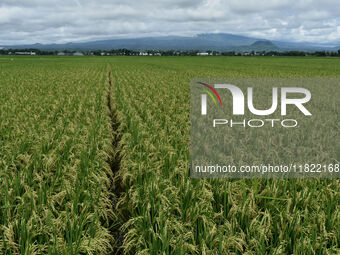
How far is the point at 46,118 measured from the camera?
10.2 m

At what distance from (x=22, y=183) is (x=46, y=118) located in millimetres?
5827

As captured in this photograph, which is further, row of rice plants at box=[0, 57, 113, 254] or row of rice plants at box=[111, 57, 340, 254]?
row of rice plants at box=[0, 57, 113, 254]

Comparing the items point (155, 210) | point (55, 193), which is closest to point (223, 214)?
point (155, 210)

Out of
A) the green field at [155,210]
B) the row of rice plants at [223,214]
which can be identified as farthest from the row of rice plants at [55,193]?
the row of rice plants at [223,214]

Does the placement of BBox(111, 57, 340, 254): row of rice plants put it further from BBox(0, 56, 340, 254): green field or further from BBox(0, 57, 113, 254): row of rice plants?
BBox(0, 57, 113, 254): row of rice plants

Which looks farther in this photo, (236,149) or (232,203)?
(236,149)

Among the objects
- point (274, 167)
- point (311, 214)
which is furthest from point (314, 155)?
point (311, 214)

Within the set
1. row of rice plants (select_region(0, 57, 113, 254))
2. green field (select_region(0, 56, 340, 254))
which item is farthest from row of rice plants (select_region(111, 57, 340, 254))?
row of rice plants (select_region(0, 57, 113, 254))

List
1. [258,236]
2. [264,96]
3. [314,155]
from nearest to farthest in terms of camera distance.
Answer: [258,236]
[314,155]
[264,96]

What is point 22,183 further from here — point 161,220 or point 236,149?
point 236,149

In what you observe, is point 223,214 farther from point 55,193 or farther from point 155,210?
point 55,193

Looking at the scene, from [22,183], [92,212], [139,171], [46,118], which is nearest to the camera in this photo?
[92,212]

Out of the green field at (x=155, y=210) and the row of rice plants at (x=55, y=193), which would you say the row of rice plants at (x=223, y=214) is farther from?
the row of rice plants at (x=55, y=193)

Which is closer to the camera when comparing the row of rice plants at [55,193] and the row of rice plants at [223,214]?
the row of rice plants at [223,214]
